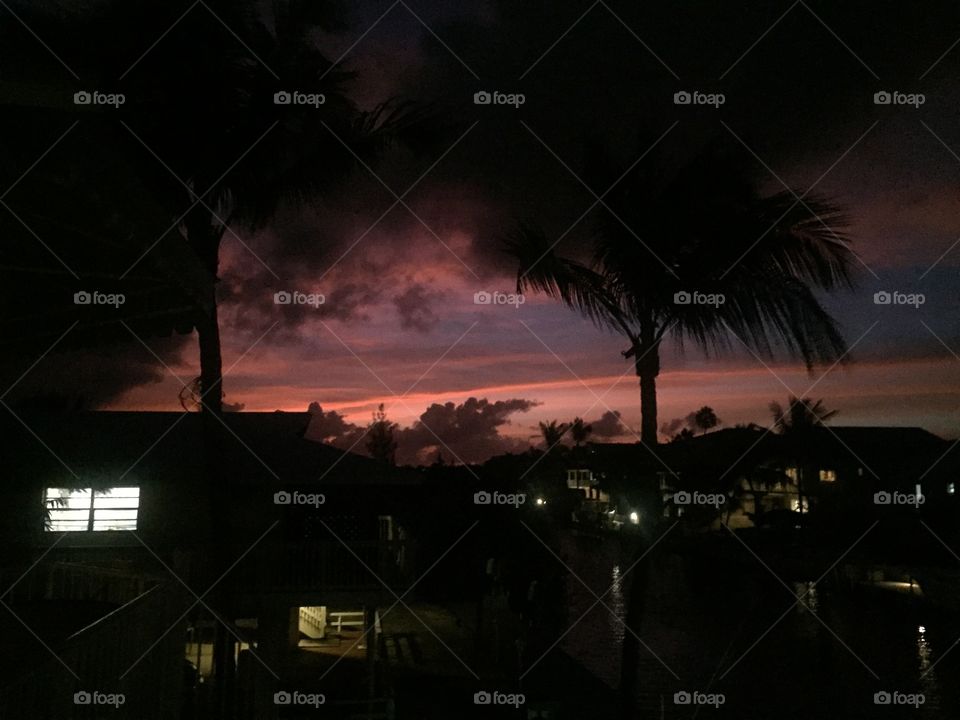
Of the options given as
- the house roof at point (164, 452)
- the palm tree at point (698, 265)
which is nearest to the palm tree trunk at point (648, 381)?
the palm tree at point (698, 265)

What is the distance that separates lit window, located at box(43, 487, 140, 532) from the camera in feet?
48.0

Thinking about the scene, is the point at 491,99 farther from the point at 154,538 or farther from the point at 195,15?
the point at 154,538

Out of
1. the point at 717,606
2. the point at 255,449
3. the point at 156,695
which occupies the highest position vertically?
the point at 255,449

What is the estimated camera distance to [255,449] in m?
14.6

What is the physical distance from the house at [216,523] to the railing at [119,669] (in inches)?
95.3

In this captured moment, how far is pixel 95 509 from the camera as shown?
14922 mm

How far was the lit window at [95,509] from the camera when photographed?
48.0 feet

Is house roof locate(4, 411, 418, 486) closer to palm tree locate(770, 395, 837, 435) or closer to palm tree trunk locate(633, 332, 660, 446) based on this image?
palm tree trunk locate(633, 332, 660, 446)

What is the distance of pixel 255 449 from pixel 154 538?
9.33 feet

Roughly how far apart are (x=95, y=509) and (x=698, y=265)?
11.9 metres

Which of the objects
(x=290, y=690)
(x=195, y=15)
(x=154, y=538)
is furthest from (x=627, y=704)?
(x=195, y=15)

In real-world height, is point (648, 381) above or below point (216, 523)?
above

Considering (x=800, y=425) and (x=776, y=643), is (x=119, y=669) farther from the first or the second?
(x=800, y=425)

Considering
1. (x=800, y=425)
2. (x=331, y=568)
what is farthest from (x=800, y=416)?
(x=331, y=568)
